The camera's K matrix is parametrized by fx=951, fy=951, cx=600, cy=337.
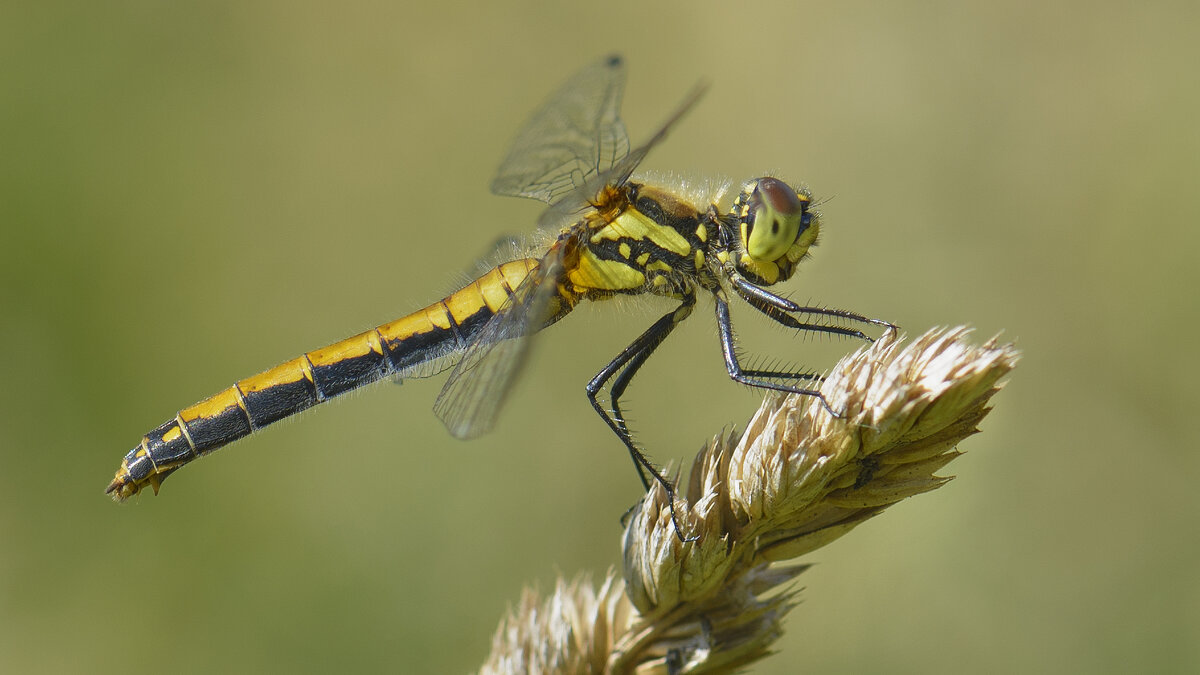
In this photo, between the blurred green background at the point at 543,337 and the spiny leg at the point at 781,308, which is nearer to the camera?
the spiny leg at the point at 781,308

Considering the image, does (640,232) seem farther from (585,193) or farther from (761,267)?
(761,267)

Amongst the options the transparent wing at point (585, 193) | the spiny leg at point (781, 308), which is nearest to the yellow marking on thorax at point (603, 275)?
the transparent wing at point (585, 193)

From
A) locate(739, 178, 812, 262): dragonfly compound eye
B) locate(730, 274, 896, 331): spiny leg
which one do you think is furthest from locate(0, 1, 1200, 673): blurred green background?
locate(739, 178, 812, 262): dragonfly compound eye

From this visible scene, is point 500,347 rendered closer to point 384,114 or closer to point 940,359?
point 940,359

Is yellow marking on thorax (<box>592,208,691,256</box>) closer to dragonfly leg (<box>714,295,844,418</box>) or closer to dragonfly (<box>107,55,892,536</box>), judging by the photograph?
dragonfly (<box>107,55,892,536</box>)

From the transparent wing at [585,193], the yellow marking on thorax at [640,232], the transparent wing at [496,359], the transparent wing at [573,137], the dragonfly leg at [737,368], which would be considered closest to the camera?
the transparent wing at [496,359]

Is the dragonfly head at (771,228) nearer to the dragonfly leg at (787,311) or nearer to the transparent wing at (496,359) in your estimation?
the dragonfly leg at (787,311)

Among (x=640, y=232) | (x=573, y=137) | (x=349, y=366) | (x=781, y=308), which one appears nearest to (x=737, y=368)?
(x=781, y=308)
